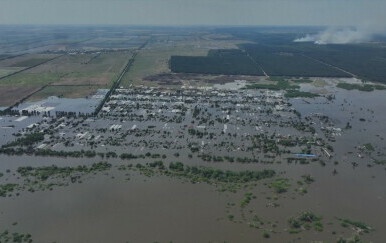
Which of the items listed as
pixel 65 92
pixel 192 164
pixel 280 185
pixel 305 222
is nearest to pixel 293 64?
pixel 65 92

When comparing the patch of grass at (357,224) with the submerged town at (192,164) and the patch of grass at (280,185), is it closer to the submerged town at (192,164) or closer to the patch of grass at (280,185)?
the submerged town at (192,164)

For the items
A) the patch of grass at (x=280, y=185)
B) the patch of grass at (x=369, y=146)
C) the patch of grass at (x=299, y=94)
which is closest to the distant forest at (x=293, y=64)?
the patch of grass at (x=299, y=94)

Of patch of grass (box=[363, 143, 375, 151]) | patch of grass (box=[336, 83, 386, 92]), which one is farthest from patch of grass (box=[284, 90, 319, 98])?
patch of grass (box=[363, 143, 375, 151])

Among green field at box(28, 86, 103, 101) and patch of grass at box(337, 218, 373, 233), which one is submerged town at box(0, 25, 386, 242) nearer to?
patch of grass at box(337, 218, 373, 233)

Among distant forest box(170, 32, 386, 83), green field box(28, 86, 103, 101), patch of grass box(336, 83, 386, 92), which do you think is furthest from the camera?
distant forest box(170, 32, 386, 83)

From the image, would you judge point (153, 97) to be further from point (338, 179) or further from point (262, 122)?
point (338, 179)

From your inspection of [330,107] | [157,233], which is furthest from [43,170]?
[330,107]

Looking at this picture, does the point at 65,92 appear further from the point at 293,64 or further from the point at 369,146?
the point at 293,64
